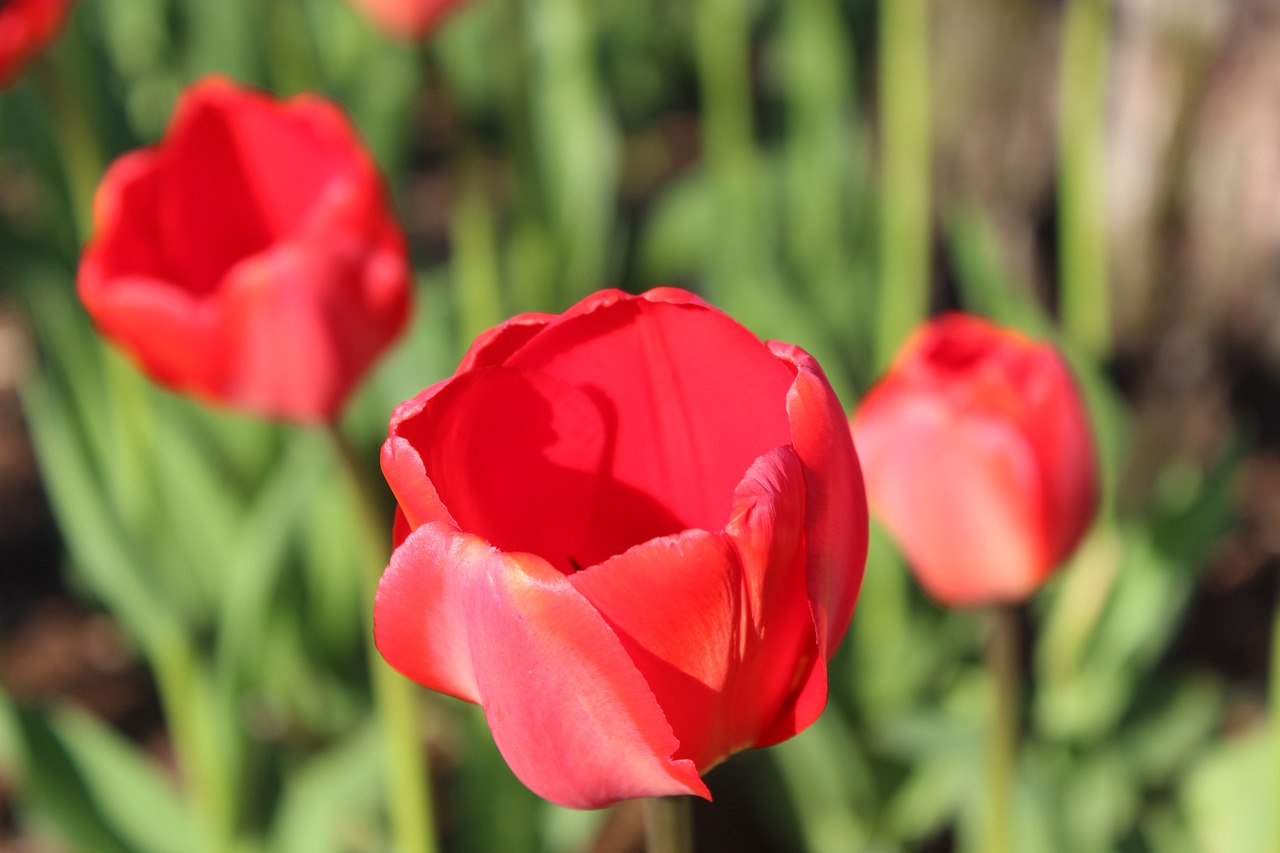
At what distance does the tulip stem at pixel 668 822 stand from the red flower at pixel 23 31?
889mm

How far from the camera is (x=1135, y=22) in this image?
1.65 meters

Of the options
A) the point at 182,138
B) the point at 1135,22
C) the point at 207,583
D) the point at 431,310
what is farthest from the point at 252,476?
Answer: the point at 1135,22

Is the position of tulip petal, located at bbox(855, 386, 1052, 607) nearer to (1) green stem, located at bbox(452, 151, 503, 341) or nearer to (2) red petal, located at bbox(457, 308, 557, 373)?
(2) red petal, located at bbox(457, 308, 557, 373)

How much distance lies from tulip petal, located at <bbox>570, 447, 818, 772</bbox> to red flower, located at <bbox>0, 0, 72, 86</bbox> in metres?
0.89

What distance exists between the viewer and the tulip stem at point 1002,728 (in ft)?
2.63

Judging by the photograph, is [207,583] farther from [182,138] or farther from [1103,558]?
[1103,558]

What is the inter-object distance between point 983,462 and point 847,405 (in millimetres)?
564

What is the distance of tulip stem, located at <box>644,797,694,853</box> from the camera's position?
0.45m

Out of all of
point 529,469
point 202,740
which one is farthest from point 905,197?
point 529,469

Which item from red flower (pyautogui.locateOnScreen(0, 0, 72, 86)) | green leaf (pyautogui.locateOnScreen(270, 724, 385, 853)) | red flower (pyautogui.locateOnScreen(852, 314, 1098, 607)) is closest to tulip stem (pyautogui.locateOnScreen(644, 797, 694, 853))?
red flower (pyautogui.locateOnScreen(852, 314, 1098, 607))

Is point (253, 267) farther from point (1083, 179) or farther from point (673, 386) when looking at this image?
point (1083, 179)

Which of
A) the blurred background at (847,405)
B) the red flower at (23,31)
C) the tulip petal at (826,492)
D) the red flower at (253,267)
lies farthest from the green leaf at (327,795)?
the tulip petal at (826,492)

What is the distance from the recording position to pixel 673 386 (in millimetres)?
456

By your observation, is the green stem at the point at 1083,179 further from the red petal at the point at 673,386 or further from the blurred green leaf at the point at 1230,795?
the red petal at the point at 673,386
